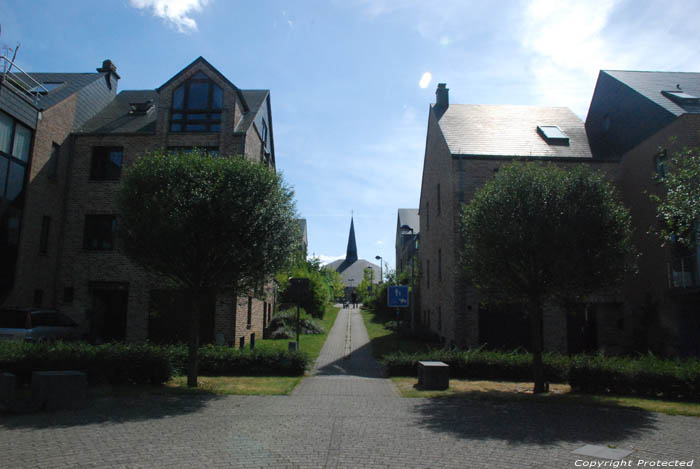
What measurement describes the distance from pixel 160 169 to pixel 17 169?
353 inches

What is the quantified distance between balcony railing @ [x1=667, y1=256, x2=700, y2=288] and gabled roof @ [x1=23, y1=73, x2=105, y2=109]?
76.6ft

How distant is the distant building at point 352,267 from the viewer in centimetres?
8900

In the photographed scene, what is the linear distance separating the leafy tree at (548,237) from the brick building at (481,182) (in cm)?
371

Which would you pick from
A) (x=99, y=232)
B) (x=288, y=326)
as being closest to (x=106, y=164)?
(x=99, y=232)

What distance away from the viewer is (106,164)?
1923 cm

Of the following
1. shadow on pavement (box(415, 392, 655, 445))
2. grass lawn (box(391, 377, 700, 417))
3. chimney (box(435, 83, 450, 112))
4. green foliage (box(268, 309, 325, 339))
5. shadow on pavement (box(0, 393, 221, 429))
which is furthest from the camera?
chimney (box(435, 83, 450, 112))

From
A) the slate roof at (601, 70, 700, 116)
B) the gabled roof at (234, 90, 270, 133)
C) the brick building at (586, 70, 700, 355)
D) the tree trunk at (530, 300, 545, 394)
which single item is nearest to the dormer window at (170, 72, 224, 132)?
the gabled roof at (234, 90, 270, 133)

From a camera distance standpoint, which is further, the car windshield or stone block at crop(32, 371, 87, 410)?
the car windshield

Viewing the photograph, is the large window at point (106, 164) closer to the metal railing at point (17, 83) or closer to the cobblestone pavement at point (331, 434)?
the metal railing at point (17, 83)

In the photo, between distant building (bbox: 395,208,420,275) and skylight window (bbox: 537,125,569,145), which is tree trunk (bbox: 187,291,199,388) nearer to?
skylight window (bbox: 537,125,569,145)

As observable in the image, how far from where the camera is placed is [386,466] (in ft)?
17.0

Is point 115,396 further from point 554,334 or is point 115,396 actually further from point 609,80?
point 609,80

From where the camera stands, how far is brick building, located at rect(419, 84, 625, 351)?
58.7ft

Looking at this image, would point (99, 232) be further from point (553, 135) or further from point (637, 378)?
point (553, 135)
